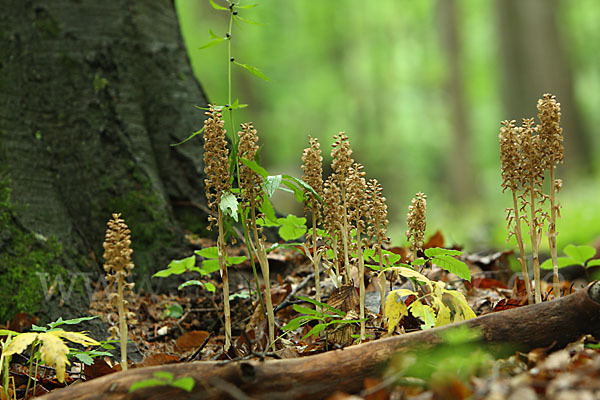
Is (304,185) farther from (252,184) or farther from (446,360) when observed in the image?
(446,360)

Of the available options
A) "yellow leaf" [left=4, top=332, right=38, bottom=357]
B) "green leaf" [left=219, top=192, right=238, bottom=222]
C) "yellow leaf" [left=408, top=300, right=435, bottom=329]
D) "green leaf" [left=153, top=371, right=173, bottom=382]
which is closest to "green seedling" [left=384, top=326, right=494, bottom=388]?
"yellow leaf" [left=408, top=300, right=435, bottom=329]

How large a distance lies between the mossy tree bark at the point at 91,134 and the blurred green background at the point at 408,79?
9.05 meters

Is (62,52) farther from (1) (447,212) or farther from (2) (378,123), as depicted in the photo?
(2) (378,123)

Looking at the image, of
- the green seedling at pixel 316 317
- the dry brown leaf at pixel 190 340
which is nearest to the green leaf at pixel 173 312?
the dry brown leaf at pixel 190 340

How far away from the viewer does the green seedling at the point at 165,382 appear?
4.33 feet

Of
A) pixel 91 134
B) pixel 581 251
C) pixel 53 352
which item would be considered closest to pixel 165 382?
pixel 53 352

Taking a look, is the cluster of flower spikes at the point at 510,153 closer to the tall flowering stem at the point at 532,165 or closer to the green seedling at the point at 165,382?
the tall flowering stem at the point at 532,165

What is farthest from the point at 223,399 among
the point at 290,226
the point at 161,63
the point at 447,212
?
the point at 447,212

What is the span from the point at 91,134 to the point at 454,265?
6.98 ft

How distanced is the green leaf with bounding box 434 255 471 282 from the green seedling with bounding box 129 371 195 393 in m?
1.01

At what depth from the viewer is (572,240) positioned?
627 centimetres

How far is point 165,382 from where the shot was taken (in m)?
1.37

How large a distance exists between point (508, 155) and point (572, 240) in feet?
16.4

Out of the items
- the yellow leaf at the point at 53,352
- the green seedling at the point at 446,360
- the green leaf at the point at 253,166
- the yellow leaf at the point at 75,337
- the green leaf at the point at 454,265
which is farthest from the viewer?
the green leaf at the point at 454,265
